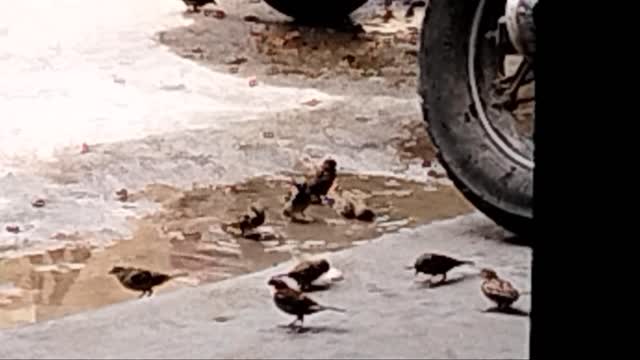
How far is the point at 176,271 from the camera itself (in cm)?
411

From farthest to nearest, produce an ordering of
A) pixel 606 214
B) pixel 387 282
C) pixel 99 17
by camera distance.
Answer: pixel 99 17
pixel 387 282
pixel 606 214

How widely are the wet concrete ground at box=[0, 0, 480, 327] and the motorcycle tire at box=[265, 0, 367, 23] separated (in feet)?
1.49

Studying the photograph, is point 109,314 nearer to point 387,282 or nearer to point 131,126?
point 387,282

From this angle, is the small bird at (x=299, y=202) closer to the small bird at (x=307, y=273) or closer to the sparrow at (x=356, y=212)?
the sparrow at (x=356, y=212)

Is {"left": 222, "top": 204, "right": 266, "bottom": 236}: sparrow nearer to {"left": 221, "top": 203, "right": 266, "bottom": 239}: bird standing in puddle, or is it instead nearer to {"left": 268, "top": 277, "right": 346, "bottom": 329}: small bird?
{"left": 221, "top": 203, "right": 266, "bottom": 239}: bird standing in puddle

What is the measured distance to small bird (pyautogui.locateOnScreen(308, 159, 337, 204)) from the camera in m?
4.83

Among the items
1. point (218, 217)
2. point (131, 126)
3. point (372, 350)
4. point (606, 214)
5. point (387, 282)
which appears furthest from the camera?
point (131, 126)

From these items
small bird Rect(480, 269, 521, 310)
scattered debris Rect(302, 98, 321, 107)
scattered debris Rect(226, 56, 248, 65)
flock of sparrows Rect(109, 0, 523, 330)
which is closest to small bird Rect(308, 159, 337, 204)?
flock of sparrows Rect(109, 0, 523, 330)

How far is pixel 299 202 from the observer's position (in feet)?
15.6

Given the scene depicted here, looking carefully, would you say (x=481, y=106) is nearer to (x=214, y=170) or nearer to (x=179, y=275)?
(x=179, y=275)

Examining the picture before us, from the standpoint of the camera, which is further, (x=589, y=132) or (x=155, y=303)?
(x=155, y=303)

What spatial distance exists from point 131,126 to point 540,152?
4596 mm

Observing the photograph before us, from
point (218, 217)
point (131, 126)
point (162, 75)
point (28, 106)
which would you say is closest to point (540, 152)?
point (218, 217)

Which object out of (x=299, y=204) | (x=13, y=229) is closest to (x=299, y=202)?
(x=299, y=204)
